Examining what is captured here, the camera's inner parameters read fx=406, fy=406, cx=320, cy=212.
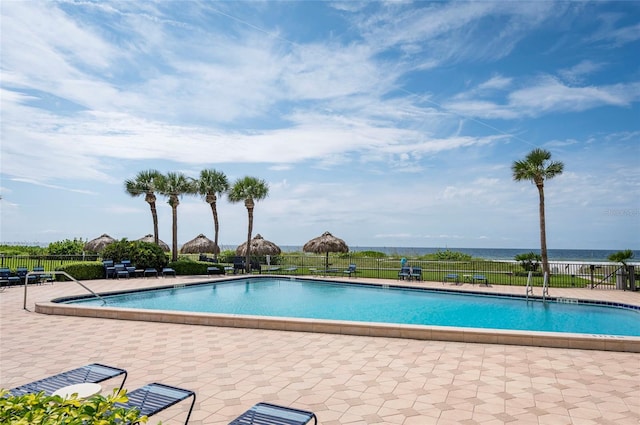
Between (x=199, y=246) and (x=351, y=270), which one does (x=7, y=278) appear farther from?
(x=199, y=246)

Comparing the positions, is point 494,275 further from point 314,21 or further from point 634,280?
point 314,21

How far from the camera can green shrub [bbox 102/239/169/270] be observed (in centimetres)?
1866

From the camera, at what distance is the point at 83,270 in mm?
17141

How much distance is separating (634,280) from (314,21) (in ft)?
47.8

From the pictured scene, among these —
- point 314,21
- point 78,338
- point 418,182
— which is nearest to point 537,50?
point 314,21

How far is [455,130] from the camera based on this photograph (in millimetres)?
20156

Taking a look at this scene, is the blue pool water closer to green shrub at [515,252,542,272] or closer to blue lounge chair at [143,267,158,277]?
blue lounge chair at [143,267,158,277]

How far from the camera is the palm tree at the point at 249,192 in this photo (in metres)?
23.7

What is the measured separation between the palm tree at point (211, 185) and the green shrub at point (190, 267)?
4666 mm

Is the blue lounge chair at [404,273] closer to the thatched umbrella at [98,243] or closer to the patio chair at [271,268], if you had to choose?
the patio chair at [271,268]

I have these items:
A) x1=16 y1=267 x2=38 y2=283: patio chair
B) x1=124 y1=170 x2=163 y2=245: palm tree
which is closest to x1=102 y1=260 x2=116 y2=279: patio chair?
x1=16 y1=267 x2=38 y2=283: patio chair

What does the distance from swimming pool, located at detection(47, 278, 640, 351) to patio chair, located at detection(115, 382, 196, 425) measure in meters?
4.66

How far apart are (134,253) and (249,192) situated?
727 centimetres

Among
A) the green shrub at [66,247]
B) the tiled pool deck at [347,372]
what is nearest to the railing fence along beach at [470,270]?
the green shrub at [66,247]
